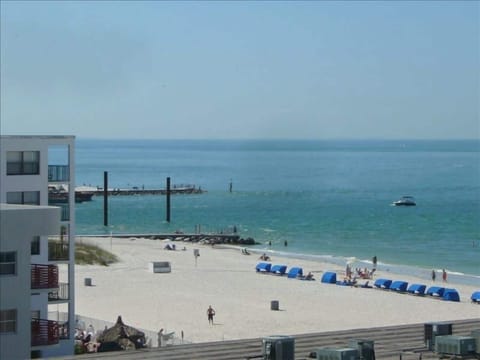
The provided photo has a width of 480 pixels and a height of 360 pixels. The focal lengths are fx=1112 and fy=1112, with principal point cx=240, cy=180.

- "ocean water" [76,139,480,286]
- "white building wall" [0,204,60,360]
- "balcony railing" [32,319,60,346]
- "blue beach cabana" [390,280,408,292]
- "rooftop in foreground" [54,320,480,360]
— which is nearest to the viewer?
"white building wall" [0,204,60,360]

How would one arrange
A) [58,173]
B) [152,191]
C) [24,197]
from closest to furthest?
[24,197]
[58,173]
[152,191]

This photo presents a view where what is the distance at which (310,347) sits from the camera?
957 inches

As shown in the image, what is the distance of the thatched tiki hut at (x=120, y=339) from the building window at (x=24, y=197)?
172 inches

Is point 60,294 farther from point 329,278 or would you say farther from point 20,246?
point 329,278

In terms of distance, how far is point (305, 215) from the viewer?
→ 12569cm

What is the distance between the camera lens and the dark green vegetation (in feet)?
206

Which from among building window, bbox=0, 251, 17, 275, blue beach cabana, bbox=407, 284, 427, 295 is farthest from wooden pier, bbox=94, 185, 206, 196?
building window, bbox=0, 251, 17, 275

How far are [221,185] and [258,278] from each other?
13469 cm

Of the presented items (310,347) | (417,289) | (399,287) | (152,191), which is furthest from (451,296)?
(152,191)

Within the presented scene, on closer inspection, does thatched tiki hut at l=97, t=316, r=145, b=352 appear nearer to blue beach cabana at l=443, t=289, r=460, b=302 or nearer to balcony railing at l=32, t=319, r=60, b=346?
balcony railing at l=32, t=319, r=60, b=346

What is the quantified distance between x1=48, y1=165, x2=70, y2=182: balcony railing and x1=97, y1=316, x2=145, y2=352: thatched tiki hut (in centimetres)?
467

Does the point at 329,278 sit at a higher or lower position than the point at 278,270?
lower

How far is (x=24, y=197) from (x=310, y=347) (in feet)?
34.8

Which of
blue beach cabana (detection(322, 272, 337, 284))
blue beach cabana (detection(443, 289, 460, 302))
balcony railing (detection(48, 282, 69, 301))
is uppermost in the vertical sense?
balcony railing (detection(48, 282, 69, 301))
